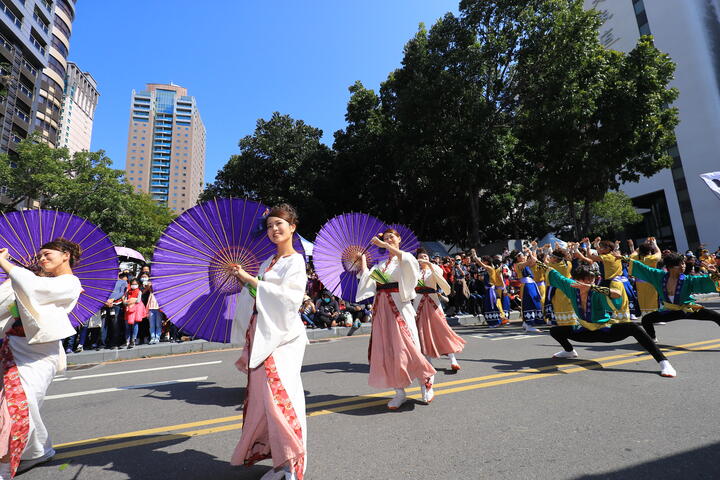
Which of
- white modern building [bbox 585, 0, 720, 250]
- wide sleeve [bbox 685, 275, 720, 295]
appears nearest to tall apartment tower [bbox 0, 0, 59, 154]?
wide sleeve [bbox 685, 275, 720, 295]

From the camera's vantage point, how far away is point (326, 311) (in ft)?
34.2

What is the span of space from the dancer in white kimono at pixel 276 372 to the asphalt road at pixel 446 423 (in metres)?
0.37

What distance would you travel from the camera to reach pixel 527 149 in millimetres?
18516

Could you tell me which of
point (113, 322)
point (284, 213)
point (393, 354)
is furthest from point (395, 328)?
point (113, 322)

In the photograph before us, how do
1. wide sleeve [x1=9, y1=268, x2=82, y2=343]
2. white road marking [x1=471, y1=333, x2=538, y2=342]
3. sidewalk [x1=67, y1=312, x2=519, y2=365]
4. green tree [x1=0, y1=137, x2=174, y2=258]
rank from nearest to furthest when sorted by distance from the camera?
wide sleeve [x1=9, y1=268, x2=82, y2=343] → sidewalk [x1=67, y1=312, x2=519, y2=365] → white road marking [x1=471, y1=333, x2=538, y2=342] → green tree [x1=0, y1=137, x2=174, y2=258]

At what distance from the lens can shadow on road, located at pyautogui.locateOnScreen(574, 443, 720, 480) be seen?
2.39 m

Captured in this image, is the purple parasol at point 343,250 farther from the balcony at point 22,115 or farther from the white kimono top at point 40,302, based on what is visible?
the balcony at point 22,115

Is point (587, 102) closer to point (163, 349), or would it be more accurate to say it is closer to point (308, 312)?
point (308, 312)

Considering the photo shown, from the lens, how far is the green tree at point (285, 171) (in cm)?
2208

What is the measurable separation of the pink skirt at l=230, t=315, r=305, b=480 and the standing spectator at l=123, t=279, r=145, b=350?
281 inches

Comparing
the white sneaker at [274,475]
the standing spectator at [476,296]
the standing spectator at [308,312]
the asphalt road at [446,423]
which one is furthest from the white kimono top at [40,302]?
the standing spectator at [476,296]

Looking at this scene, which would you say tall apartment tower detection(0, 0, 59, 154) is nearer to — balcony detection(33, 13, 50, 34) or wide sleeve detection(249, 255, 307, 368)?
balcony detection(33, 13, 50, 34)

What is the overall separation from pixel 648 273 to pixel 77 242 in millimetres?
7459

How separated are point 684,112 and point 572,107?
26398 mm
